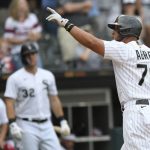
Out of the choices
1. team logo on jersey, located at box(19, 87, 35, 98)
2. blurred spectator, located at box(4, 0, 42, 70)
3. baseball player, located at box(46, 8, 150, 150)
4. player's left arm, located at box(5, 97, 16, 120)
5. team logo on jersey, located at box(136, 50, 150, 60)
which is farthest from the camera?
blurred spectator, located at box(4, 0, 42, 70)

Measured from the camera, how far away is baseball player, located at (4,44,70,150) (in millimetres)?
9008

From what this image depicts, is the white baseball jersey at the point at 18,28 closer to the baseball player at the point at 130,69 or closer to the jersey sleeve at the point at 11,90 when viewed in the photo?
Result: the jersey sleeve at the point at 11,90

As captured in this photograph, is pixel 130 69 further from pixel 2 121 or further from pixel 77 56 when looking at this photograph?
pixel 77 56

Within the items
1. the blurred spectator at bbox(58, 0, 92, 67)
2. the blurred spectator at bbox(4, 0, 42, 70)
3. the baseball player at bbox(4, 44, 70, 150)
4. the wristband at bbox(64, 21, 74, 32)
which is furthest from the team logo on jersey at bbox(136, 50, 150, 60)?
the blurred spectator at bbox(58, 0, 92, 67)

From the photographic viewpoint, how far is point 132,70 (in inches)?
267

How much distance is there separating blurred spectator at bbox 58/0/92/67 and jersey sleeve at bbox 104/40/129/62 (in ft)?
15.7

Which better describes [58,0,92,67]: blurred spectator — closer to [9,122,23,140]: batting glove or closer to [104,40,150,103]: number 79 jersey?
[9,122,23,140]: batting glove

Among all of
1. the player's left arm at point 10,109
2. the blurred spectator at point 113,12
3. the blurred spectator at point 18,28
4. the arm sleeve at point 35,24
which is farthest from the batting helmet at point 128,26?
the blurred spectator at point 113,12

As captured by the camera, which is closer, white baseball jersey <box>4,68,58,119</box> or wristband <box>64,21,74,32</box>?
wristband <box>64,21,74,32</box>

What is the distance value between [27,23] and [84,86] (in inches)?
63.7

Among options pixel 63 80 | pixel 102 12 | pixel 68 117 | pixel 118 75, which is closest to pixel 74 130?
pixel 68 117

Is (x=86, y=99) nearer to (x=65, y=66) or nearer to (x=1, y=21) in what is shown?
(x=65, y=66)

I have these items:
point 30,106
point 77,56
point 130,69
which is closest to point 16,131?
point 30,106

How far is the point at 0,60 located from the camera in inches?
423
